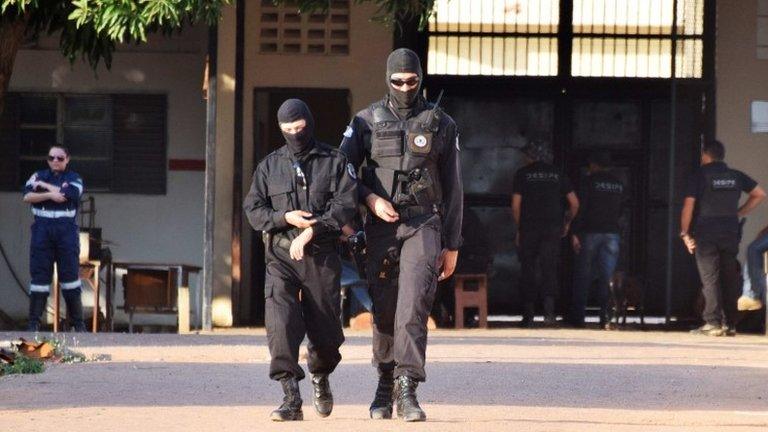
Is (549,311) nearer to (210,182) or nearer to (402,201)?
(210,182)

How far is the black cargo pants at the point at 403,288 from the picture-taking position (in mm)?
9828

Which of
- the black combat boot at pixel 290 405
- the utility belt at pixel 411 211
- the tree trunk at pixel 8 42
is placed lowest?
the black combat boot at pixel 290 405

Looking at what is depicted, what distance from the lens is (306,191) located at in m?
10.1

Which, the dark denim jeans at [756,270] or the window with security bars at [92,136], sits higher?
the window with security bars at [92,136]

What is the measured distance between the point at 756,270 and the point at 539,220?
2.26 metres

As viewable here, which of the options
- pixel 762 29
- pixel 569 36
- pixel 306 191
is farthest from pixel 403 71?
pixel 762 29

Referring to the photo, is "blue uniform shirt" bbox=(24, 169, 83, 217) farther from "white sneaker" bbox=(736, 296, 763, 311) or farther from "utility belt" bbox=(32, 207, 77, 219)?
"white sneaker" bbox=(736, 296, 763, 311)

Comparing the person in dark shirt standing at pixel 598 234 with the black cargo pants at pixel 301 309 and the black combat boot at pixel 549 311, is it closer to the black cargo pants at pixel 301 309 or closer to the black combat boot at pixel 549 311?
the black combat boot at pixel 549 311

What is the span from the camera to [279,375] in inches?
393

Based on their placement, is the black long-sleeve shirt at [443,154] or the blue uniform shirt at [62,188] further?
the blue uniform shirt at [62,188]

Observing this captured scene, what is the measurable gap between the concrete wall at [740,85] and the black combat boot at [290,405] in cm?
1151

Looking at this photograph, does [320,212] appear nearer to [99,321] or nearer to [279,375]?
[279,375]

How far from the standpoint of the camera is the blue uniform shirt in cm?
1908

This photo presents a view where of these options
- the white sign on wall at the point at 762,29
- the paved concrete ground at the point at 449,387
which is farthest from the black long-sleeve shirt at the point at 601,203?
the paved concrete ground at the point at 449,387
